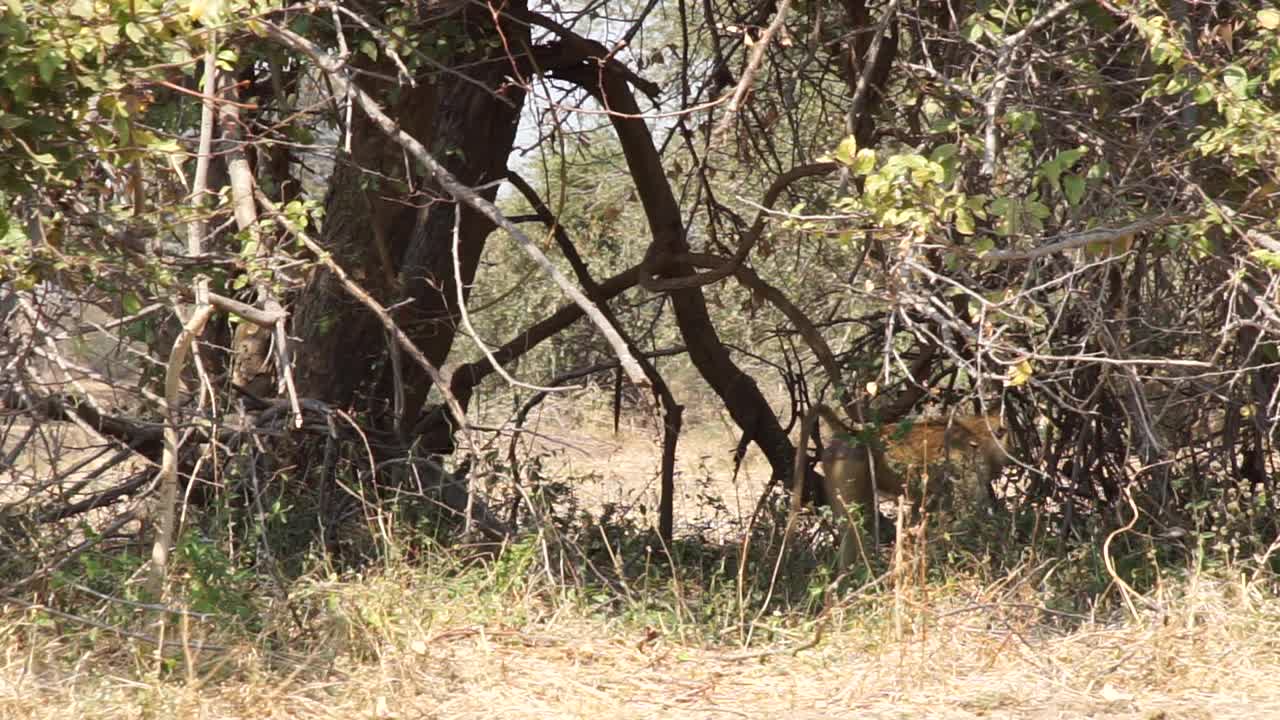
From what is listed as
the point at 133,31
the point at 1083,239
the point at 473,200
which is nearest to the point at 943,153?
the point at 1083,239

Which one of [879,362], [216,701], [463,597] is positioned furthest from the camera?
[879,362]

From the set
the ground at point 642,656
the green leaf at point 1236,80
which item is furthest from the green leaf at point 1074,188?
the ground at point 642,656

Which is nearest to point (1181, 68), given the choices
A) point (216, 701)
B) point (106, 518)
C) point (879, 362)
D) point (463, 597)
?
point (879, 362)

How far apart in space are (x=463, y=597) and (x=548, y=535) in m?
0.37

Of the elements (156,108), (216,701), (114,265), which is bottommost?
(216,701)

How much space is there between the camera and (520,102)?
5898 millimetres

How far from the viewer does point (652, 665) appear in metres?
4.25

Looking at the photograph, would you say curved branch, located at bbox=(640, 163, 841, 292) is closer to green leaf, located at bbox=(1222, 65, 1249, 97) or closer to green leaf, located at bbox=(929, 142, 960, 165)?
green leaf, located at bbox=(929, 142, 960, 165)

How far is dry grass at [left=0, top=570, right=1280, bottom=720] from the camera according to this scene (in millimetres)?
3719

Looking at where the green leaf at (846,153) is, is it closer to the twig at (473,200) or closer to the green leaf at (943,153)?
the green leaf at (943,153)

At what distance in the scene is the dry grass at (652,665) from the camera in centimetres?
372

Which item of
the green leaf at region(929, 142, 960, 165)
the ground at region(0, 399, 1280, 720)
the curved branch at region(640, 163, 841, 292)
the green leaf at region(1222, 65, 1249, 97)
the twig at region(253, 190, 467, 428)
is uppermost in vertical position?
the green leaf at region(1222, 65, 1249, 97)

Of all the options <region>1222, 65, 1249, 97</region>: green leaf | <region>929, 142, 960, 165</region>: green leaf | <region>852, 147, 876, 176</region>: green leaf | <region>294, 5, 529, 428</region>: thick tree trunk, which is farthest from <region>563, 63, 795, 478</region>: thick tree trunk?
<region>1222, 65, 1249, 97</region>: green leaf

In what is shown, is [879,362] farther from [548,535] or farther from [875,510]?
[548,535]
